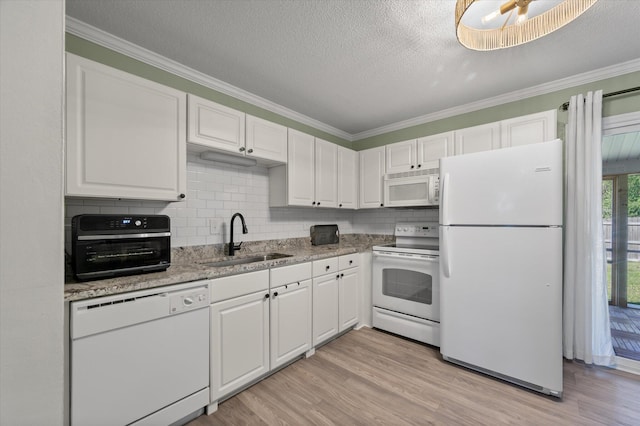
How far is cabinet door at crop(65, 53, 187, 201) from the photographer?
1.50 metres

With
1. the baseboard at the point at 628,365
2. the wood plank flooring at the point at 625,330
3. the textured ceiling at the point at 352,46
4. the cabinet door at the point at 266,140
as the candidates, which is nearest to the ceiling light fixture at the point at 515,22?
the textured ceiling at the point at 352,46

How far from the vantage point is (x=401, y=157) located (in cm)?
316

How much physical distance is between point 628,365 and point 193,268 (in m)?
3.53

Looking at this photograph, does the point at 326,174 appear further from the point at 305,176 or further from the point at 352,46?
the point at 352,46

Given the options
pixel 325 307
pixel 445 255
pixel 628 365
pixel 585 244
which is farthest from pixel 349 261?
pixel 628 365

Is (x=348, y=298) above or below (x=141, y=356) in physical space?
below

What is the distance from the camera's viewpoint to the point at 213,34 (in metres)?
1.82

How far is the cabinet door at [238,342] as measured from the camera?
5.78 feet

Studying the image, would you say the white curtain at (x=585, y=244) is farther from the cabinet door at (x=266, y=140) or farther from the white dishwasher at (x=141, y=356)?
the white dishwasher at (x=141, y=356)

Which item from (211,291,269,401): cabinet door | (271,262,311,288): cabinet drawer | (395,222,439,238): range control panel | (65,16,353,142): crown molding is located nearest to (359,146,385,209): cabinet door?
(395,222,439,238): range control panel

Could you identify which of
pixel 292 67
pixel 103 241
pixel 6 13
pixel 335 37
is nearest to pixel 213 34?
pixel 292 67

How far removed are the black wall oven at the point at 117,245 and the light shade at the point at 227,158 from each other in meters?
0.74

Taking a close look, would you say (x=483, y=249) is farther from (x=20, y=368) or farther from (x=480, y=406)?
(x=20, y=368)

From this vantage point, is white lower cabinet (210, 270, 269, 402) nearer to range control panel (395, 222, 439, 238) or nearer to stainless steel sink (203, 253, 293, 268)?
stainless steel sink (203, 253, 293, 268)
